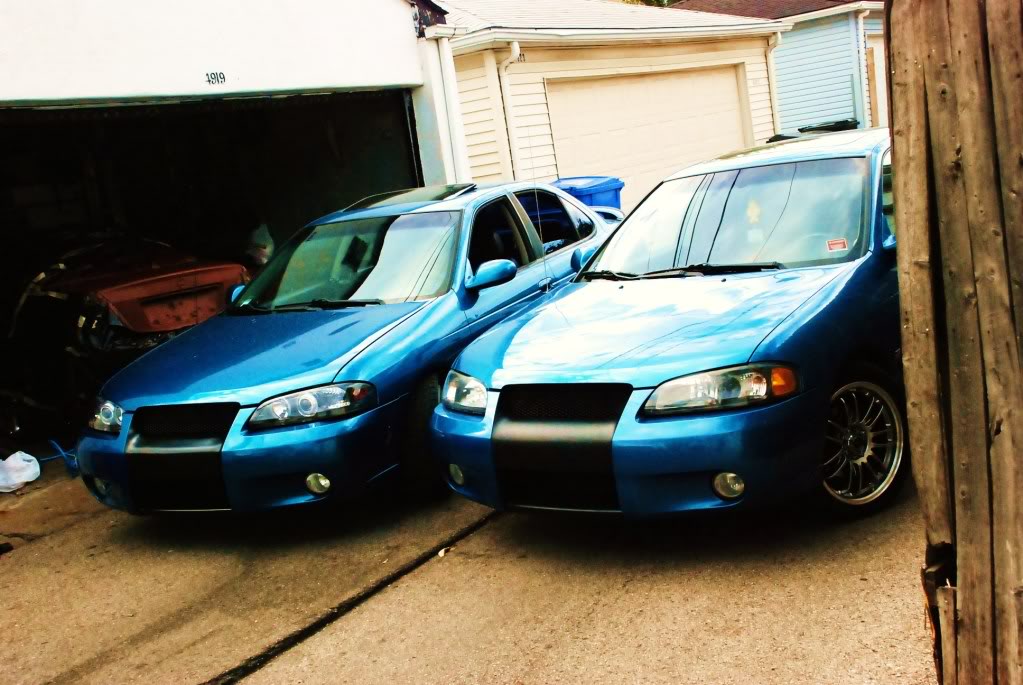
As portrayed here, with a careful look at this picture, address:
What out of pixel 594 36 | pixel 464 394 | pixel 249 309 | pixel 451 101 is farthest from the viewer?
pixel 594 36

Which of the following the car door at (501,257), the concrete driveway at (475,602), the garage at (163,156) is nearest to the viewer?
the concrete driveway at (475,602)

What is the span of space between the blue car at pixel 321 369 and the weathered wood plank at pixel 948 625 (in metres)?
3.19

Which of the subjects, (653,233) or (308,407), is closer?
(308,407)

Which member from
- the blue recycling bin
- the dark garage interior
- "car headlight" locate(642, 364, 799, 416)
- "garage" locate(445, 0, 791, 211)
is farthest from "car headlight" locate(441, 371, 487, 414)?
"garage" locate(445, 0, 791, 211)

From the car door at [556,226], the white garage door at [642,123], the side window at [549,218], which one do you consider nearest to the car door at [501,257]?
the car door at [556,226]

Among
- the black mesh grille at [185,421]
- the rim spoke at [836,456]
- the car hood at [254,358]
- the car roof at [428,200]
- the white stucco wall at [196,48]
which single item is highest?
the white stucco wall at [196,48]

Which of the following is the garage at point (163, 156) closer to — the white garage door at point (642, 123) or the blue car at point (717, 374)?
the white garage door at point (642, 123)

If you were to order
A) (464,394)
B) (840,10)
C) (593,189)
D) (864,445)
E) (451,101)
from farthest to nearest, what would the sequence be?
(840,10), (593,189), (451,101), (464,394), (864,445)

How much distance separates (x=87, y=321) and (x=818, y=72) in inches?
800

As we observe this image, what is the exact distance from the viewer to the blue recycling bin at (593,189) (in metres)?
11.2

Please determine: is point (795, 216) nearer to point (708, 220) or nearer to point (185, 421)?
point (708, 220)

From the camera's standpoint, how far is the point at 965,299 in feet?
7.64

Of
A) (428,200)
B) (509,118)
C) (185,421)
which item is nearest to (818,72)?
(509,118)

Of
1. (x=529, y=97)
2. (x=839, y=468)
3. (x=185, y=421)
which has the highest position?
(x=529, y=97)
